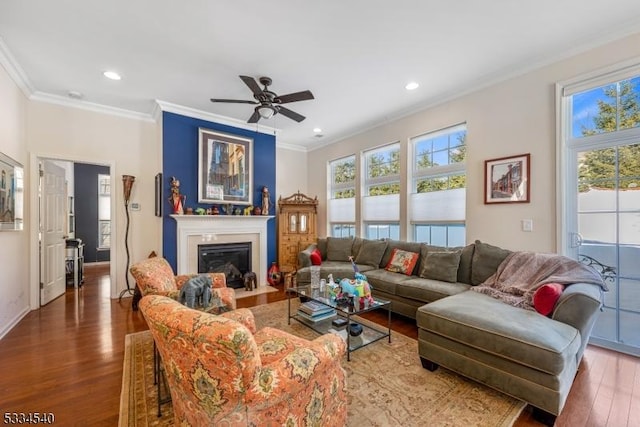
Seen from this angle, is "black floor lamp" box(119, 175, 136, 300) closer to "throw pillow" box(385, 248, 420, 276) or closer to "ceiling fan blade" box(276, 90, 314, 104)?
"ceiling fan blade" box(276, 90, 314, 104)

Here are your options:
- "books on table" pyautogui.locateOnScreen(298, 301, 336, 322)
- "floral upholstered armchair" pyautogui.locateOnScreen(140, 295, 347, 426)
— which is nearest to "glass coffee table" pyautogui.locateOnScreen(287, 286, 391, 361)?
"books on table" pyautogui.locateOnScreen(298, 301, 336, 322)

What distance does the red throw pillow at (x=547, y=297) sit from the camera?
6.85 ft

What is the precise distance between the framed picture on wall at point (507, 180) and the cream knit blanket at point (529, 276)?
2.25 feet

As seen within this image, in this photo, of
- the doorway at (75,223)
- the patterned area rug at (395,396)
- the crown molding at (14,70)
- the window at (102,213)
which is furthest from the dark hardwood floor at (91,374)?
the window at (102,213)

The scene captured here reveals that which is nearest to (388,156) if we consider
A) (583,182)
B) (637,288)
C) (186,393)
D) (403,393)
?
(583,182)

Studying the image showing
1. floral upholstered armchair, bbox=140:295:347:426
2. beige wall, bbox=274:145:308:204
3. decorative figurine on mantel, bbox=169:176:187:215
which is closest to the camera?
floral upholstered armchair, bbox=140:295:347:426

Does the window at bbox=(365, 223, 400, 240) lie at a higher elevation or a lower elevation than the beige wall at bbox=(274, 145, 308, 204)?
lower

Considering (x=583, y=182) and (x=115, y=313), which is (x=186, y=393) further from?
(x=583, y=182)

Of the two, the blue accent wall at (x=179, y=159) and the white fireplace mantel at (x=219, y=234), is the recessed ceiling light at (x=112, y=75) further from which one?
the white fireplace mantel at (x=219, y=234)

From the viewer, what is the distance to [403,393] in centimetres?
196

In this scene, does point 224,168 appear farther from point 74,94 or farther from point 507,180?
point 507,180

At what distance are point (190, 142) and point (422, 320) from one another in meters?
4.01

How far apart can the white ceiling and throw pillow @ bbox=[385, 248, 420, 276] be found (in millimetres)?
2177

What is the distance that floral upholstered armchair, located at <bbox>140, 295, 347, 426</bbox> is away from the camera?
1037mm
